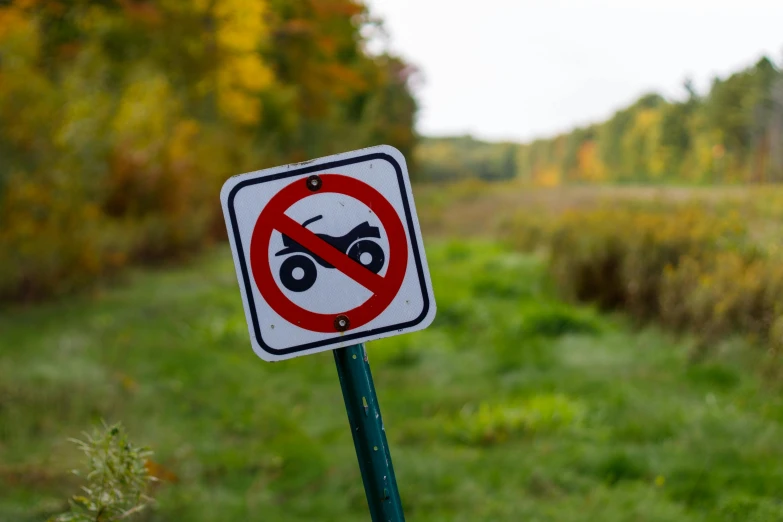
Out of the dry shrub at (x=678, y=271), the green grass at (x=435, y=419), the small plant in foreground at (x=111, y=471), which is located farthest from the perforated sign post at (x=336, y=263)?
the dry shrub at (x=678, y=271)

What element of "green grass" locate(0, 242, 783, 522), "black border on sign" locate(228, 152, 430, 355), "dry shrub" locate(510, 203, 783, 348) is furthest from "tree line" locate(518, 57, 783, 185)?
"black border on sign" locate(228, 152, 430, 355)

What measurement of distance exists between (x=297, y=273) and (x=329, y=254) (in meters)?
0.08

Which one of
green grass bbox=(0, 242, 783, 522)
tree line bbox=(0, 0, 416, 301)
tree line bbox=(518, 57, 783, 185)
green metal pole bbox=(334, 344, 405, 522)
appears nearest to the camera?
green metal pole bbox=(334, 344, 405, 522)

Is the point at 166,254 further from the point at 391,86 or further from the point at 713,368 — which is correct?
the point at 391,86

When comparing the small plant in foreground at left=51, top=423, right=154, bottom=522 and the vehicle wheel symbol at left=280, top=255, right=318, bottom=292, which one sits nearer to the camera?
the vehicle wheel symbol at left=280, top=255, right=318, bottom=292

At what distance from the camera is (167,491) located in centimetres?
436

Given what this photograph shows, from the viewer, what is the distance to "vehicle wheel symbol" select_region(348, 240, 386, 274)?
6.42ft

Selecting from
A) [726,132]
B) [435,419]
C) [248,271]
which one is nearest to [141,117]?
[435,419]

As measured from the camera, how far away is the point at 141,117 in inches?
510

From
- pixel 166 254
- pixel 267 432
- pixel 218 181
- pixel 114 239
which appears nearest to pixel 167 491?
pixel 267 432

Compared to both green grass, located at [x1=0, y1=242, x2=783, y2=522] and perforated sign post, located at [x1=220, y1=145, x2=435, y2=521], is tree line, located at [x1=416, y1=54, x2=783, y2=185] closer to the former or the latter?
green grass, located at [x1=0, y1=242, x2=783, y2=522]

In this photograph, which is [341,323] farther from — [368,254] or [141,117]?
[141,117]

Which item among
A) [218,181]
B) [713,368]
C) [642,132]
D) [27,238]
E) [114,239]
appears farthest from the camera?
[642,132]

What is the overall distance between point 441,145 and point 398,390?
59858 millimetres
